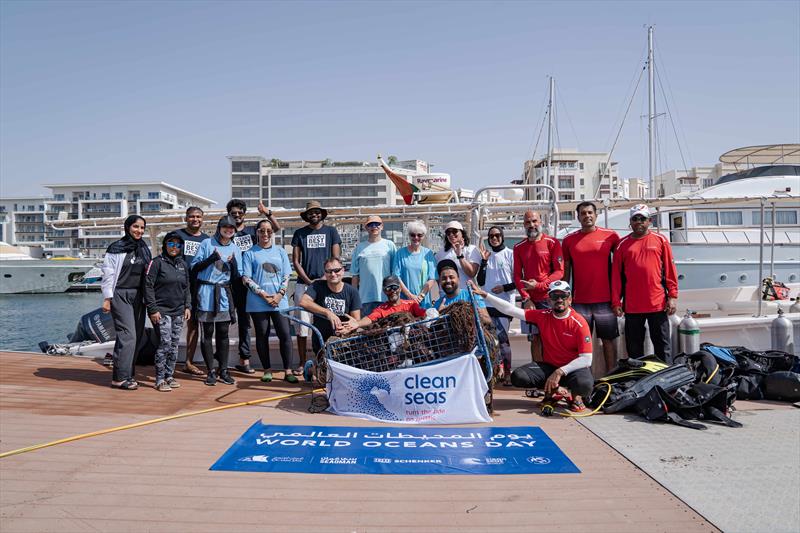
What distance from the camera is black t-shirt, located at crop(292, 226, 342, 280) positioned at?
668 cm

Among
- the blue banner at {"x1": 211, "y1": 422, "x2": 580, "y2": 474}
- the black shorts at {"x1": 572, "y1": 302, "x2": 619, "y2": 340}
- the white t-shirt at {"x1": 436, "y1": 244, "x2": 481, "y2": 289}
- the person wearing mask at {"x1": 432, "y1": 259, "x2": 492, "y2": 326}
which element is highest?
the white t-shirt at {"x1": 436, "y1": 244, "x2": 481, "y2": 289}

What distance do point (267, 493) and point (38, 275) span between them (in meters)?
61.4

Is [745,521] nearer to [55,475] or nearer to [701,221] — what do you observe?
[55,475]

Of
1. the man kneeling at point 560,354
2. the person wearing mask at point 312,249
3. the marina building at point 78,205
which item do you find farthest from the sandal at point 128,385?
the marina building at point 78,205

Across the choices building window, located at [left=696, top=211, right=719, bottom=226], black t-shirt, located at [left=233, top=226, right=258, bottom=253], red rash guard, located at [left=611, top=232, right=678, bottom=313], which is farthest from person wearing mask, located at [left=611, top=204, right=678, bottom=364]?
building window, located at [left=696, top=211, right=719, bottom=226]

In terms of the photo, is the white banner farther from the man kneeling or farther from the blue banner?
the man kneeling

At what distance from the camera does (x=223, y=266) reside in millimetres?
6402

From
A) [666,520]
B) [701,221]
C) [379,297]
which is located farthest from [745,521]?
[701,221]

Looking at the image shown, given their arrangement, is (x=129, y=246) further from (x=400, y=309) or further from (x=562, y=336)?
(x=562, y=336)

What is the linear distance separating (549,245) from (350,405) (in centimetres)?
288

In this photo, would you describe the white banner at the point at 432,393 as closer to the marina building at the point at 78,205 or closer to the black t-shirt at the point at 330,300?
the black t-shirt at the point at 330,300

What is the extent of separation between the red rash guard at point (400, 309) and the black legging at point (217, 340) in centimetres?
193

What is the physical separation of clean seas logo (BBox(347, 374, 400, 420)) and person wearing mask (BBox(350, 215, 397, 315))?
156 centimetres

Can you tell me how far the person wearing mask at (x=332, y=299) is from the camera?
235 inches
